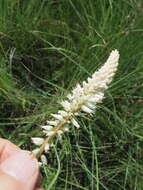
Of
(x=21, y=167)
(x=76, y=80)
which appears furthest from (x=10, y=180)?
(x=76, y=80)

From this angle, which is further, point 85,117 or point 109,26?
point 109,26

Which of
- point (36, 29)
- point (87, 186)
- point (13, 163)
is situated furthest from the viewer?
point (36, 29)

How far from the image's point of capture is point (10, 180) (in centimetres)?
141

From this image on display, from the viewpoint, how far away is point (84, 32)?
2.43 metres

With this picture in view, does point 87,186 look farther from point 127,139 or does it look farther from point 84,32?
point 84,32

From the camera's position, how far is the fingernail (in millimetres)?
1453

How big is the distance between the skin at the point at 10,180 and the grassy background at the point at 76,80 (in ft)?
1.60

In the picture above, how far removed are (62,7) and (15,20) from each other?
23 cm

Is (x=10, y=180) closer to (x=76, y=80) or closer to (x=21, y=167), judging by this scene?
(x=21, y=167)

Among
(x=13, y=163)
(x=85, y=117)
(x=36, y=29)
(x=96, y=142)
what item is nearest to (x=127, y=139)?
(x=96, y=142)

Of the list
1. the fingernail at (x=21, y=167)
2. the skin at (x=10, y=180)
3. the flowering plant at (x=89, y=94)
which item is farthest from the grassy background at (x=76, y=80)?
the flowering plant at (x=89, y=94)

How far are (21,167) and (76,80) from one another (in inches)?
35.0

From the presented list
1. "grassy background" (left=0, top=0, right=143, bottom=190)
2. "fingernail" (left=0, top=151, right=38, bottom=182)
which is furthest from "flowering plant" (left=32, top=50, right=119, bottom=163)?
"grassy background" (left=0, top=0, right=143, bottom=190)

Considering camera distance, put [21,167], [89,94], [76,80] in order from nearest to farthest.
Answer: [89,94], [21,167], [76,80]
